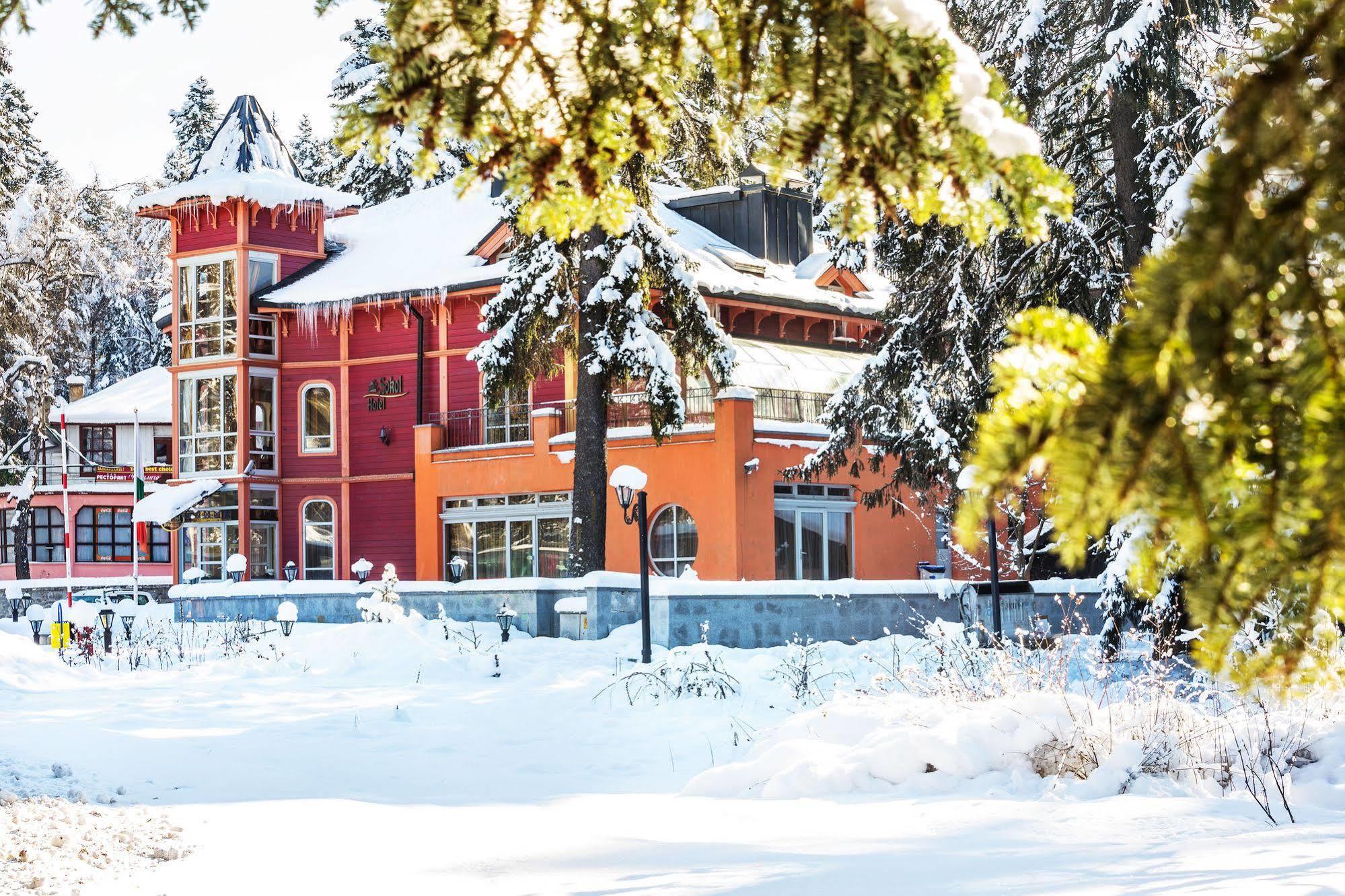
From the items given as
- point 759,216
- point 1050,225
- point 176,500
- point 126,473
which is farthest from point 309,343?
point 1050,225

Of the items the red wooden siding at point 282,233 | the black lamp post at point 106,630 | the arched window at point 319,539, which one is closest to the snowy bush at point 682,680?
the black lamp post at point 106,630

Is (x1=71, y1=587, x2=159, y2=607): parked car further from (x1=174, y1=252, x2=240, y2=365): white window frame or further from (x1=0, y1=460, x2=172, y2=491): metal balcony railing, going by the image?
(x1=0, y1=460, x2=172, y2=491): metal balcony railing

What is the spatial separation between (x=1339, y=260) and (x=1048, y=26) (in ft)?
46.5

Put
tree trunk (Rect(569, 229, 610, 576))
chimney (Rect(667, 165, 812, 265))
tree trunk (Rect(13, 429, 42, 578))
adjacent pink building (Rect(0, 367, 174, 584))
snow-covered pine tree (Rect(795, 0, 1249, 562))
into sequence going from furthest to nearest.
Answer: adjacent pink building (Rect(0, 367, 174, 584))
tree trunk (Rect(13, 429, 42, 578))
chimney (Rect(667, 165, 812, 265))
tree trunk (Rect(569, 229, 610, 576))
snow-covered pine tree (Rect(795, 0, 1249, 562))

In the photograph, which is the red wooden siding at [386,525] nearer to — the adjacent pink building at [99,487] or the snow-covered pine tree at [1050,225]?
the snow-covered pine tree at [1050,225]

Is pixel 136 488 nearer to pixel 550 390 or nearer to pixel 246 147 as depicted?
pixel 246 147

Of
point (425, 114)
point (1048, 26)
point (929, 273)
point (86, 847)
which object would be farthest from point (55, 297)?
point (425, 114)

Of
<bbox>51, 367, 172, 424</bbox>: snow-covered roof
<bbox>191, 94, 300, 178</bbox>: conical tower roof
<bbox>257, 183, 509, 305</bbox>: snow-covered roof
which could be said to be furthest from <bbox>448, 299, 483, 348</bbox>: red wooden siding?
<bbox>51, 367, 172, 424</bbox>: snow-covered roof

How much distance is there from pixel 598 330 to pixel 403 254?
525 inches

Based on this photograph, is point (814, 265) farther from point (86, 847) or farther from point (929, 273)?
point (86, 847)

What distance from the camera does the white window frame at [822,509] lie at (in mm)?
25297

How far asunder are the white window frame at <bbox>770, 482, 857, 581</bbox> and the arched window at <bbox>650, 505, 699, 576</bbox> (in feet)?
4.89

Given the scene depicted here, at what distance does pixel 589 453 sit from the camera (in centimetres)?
2189

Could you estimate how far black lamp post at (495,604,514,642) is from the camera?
56.3 ft
